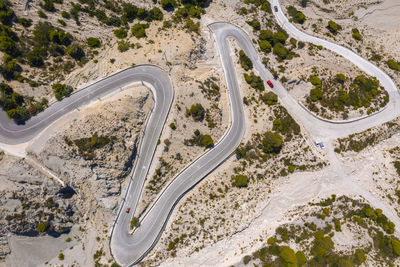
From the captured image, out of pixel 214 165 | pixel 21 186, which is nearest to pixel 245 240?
pixel 214 165

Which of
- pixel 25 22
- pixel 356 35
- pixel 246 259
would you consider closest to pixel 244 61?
pixel 356 35

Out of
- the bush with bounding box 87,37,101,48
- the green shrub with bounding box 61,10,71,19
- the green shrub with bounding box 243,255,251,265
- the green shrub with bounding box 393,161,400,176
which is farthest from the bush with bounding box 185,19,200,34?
the green shrub with bounding box 393,161,400,176

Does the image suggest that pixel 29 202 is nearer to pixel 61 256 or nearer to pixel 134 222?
pixel 61 256

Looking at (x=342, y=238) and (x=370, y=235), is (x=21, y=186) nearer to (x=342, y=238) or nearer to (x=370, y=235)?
(x=342, y=238)

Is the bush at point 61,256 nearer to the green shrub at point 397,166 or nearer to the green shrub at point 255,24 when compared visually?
the green shrub at point 255,24

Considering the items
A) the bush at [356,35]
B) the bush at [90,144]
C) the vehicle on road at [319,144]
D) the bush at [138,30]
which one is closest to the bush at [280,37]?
the bush at [356,35]

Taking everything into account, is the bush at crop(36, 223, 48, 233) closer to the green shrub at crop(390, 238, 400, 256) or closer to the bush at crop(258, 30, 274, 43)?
the bush at crop(258, 30, 274, 43)
